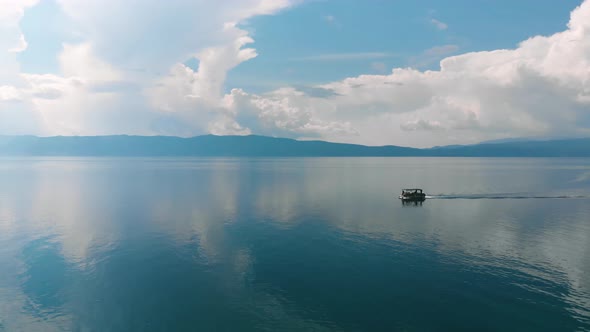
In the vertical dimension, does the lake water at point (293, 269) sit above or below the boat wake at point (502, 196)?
below

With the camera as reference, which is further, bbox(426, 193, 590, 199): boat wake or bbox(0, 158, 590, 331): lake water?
bbox(426, 193, 590, 199): boat wake

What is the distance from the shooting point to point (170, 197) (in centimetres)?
12875

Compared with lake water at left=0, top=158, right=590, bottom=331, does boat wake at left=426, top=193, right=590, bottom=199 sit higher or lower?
higher

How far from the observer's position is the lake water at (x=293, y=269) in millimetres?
39344

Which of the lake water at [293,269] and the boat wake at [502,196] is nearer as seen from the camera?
the lake water at [293,269]

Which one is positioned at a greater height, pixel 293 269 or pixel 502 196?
pixel 502 196

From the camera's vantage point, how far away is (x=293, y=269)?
54.3 metres

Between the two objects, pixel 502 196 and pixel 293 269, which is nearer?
pixel 293 269

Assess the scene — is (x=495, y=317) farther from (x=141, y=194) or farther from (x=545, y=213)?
(x=141, y=194)

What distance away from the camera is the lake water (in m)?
39.3

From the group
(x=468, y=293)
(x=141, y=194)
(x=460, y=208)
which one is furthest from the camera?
(x=141, y=194)

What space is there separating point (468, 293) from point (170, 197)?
4321 inches

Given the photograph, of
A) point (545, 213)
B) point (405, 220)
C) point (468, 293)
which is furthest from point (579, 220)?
point (468, 293)

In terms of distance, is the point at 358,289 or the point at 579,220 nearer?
the point at 358,289
